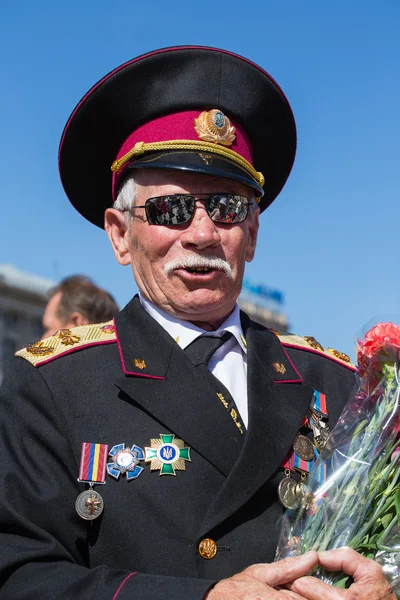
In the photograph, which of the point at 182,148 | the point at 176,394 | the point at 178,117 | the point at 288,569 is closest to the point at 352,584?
the point at 288,569

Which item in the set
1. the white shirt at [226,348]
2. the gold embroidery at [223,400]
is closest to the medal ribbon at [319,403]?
the white shirt at [226,348]

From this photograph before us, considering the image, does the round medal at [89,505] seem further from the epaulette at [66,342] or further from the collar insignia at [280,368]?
the collar insignia at [280,368]

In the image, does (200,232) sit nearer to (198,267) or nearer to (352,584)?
(198,267)

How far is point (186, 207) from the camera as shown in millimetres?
3426

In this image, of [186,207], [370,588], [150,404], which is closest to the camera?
[370,588]

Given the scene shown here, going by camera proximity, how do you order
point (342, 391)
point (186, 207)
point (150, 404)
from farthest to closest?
point (342, 391) → point (186, 207) → point (150, 404)

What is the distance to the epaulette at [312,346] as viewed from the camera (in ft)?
12.7

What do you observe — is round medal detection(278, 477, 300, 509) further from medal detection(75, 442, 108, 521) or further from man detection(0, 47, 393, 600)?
medal detection(75, 442, 108, 521)

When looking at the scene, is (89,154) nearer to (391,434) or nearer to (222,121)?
(222,121)

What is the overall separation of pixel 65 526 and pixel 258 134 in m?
1.77

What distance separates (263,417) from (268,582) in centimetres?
67

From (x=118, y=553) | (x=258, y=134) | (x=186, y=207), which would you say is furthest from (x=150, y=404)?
(x=258, y=134)

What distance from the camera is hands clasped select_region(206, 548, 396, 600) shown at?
2658 mm

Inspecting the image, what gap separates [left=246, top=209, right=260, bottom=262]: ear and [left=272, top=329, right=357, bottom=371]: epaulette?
38 cm
